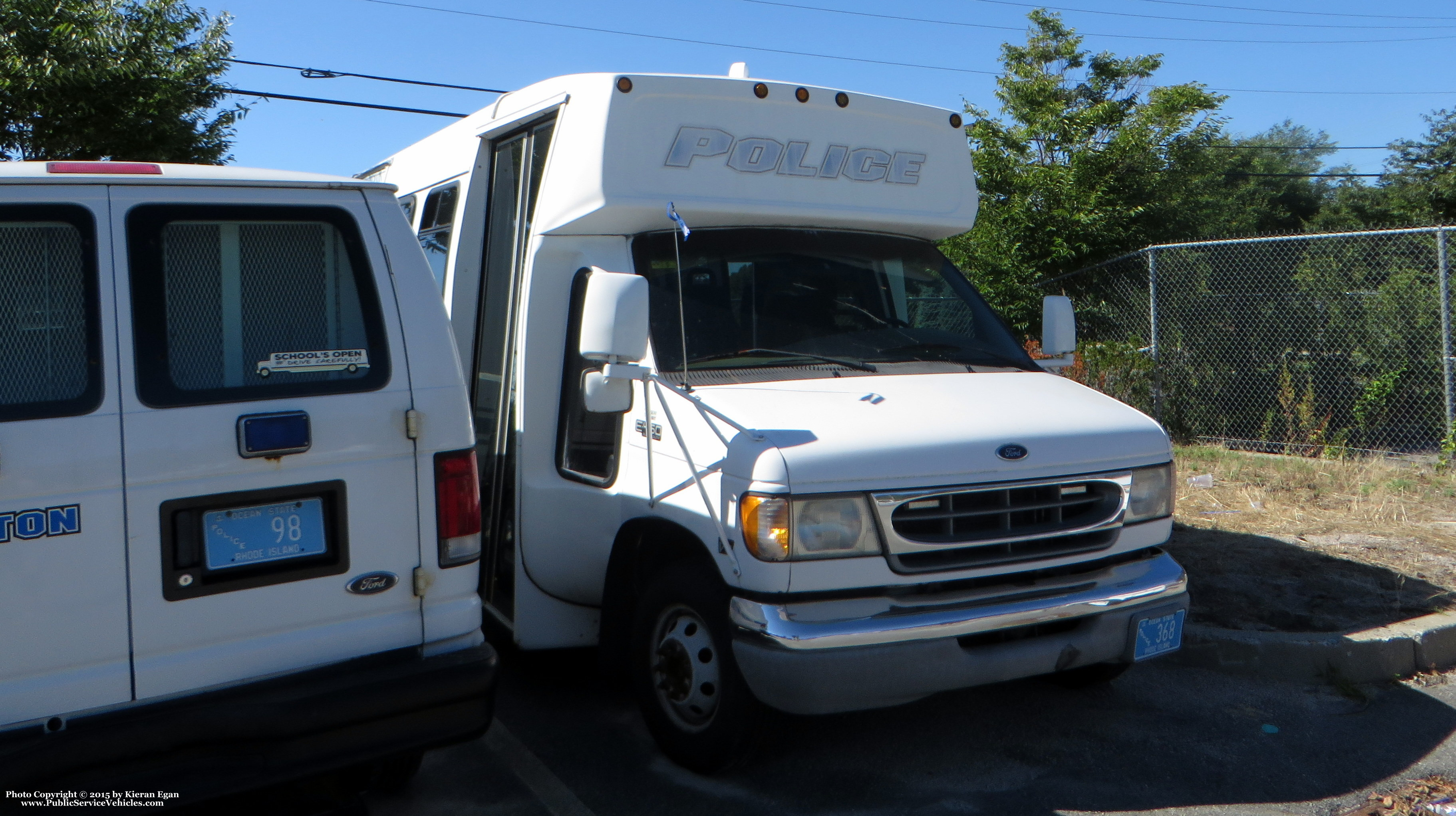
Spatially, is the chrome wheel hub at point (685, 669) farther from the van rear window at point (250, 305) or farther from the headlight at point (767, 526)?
the van rear window at point (250, 305)

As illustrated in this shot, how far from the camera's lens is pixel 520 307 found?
4.75 meters

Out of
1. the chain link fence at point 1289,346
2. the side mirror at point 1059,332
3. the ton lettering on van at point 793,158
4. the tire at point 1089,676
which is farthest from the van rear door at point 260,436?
the chain link fence at point 1289,346

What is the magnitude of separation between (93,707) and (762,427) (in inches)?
82.8

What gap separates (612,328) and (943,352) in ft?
5.15

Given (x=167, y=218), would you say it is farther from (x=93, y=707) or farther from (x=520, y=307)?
(x=520, y=307)

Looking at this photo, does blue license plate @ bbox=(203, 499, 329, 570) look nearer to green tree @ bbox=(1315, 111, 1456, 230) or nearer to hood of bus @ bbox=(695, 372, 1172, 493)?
hood of bus @ bbox=(695, 372, 1172, 493)

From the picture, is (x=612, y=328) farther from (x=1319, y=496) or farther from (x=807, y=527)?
(x=1319, y=496)

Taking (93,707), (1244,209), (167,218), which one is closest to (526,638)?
(93,707)

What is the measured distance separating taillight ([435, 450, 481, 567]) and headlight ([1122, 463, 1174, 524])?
7.85ft

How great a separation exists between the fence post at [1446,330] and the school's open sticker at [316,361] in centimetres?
874

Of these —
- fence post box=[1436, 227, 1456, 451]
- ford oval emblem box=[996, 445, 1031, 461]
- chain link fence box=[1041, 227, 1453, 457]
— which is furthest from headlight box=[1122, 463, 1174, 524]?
chain link fence box=[1041, 227, 1453, 457]

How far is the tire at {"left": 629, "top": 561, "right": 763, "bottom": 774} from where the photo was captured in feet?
12.6

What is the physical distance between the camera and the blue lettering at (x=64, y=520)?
2855 millimetres

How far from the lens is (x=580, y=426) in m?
4.65
